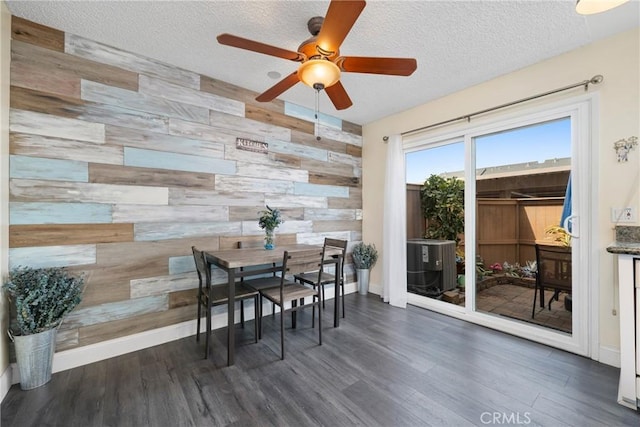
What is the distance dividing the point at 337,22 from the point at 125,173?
2152 mm

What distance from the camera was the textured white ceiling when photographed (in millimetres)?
1843

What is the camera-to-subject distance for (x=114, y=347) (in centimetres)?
224

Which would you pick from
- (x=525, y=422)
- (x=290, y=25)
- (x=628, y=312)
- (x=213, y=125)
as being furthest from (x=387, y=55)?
(x=525, y=422)

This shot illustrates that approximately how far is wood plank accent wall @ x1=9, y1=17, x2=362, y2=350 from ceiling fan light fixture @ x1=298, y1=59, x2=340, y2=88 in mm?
1433

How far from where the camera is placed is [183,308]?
260 centimetres

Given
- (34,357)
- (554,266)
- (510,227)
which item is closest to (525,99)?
(510,227)

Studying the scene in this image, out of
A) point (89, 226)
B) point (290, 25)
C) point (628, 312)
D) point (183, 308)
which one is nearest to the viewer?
point (628, 312)

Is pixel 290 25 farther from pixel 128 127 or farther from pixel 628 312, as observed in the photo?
pixel 628 312

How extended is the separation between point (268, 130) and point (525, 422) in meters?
3.36

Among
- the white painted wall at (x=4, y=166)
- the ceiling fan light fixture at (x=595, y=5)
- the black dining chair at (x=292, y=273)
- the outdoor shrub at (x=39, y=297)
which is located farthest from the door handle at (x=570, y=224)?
the white painted wall at (x=4, y=166)

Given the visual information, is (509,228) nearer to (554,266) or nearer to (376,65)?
(554,266)

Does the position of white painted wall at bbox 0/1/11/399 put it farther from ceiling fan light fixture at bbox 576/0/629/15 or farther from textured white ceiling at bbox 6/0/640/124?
ceiling fan light fixture at bbox 576/0/629/15

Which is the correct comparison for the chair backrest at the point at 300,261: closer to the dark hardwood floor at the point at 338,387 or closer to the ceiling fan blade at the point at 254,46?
the dark hardwood floor at the point at 338,387

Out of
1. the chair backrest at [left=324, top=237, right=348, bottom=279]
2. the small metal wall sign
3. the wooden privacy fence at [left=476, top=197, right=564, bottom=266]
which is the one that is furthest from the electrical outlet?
the small metal wall sign
